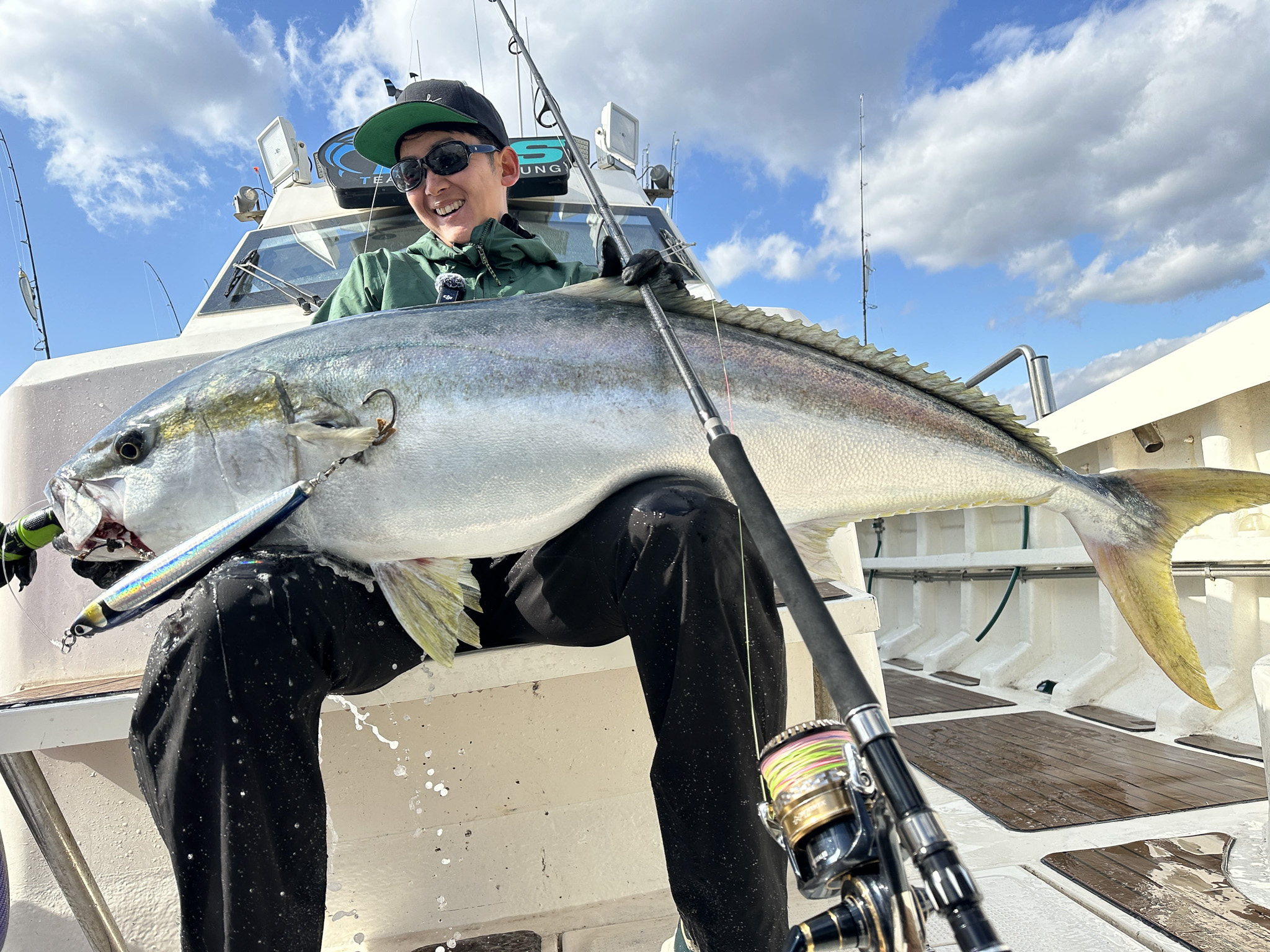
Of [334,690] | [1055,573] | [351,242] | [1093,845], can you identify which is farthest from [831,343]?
[1055,573]

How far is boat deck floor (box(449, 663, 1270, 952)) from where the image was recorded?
1.67m

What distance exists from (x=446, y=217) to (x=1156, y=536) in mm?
1904

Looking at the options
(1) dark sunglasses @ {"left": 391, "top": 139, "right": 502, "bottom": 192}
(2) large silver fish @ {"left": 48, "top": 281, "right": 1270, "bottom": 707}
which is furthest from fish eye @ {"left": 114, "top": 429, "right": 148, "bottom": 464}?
(1) dark sunglasses @ {"left": 391, "top": 139, "right": 502, "bottom": 192}

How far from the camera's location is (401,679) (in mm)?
1589

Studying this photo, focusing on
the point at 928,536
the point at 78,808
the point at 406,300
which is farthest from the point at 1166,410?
the point at 78,808

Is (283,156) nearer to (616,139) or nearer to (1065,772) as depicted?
(616,139)

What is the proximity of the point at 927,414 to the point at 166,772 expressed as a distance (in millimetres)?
1466

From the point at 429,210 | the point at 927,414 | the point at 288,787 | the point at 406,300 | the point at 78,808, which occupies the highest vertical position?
the point at 429,210

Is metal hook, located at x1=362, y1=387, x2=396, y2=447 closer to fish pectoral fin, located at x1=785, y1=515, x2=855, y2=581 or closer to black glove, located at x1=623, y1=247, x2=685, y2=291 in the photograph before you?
black glove, located at x1=623, y1=247, x2=685, y2=291

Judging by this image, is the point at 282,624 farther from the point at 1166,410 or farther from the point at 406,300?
the point at 1166,410

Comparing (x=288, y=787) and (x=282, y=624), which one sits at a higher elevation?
(x=282, y=624)

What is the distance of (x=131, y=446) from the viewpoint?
1.42m

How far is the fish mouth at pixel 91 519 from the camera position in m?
1.40

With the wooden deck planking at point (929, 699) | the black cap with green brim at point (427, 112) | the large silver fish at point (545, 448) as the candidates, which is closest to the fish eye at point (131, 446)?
the large silver fish at point (545, 448)
